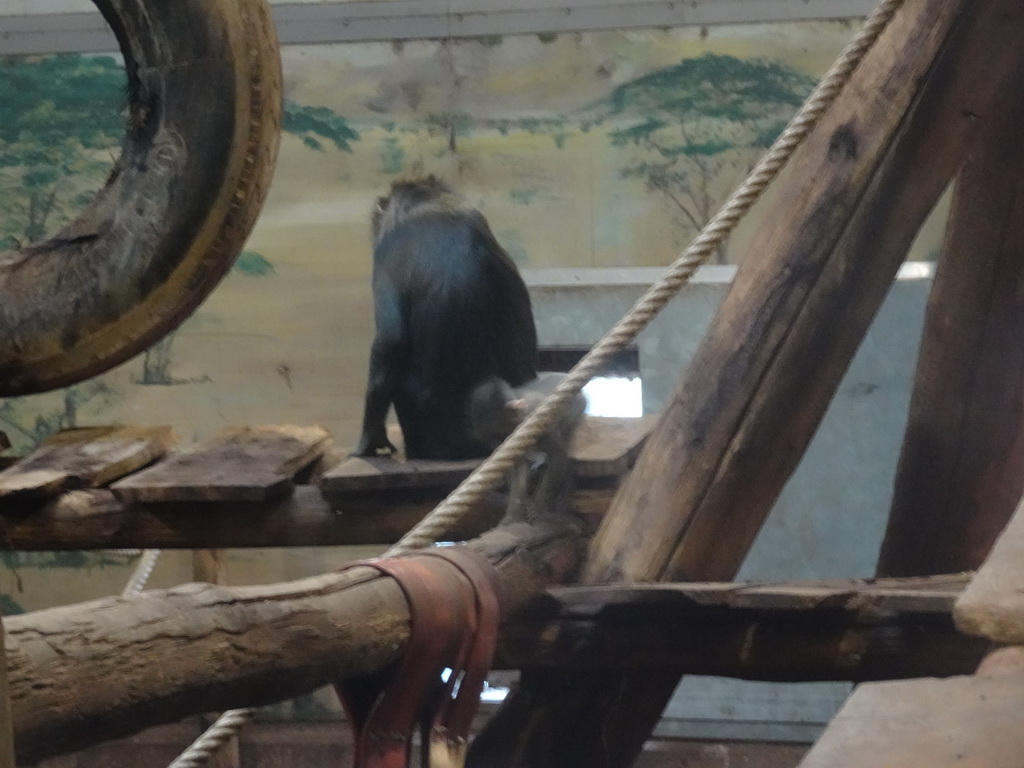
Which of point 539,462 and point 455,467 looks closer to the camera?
point 539,462

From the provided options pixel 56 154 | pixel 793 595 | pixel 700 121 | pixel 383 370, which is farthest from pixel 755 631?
pixel 56 154

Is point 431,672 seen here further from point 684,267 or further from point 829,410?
point 829,410

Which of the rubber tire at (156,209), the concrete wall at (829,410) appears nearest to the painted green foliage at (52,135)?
the concrete wall at (829,410)

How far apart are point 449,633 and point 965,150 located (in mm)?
1279

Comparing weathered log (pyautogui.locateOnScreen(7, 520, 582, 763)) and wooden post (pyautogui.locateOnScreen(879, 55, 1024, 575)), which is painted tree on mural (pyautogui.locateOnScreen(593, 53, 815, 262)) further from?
weathered log (pyautogui.locateOnScreen(7, 520, 582, 763))

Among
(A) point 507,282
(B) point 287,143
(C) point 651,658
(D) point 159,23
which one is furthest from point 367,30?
(D) point 159,23

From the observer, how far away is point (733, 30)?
395 cm

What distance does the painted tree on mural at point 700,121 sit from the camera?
13.0ft

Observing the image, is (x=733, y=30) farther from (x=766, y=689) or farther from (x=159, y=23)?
(x=159, y=23)

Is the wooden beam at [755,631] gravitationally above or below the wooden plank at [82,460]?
below

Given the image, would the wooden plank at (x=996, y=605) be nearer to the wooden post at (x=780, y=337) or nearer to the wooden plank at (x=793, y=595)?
the wooden plank at (x=793, y=595)

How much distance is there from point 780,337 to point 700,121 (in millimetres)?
2384

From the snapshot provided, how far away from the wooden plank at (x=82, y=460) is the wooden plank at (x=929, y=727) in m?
1.86

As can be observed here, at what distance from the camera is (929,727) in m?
0.75
